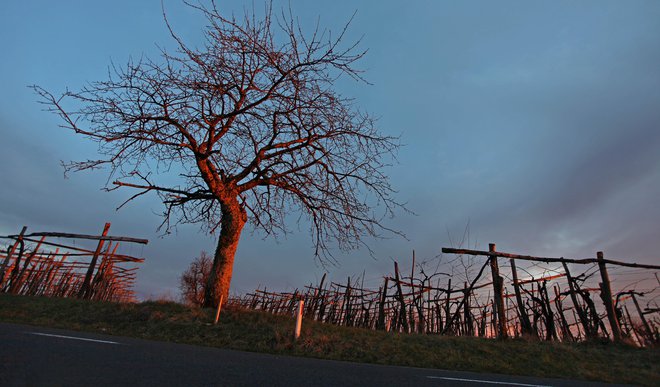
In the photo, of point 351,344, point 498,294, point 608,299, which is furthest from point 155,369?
point 608,299

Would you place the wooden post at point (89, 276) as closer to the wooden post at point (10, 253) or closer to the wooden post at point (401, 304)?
the wooden post at point (10, 253)

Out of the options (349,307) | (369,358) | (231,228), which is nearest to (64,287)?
(231,228)

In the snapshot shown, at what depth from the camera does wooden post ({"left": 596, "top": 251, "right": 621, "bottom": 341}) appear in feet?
34.4

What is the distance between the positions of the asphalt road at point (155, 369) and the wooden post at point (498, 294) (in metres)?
5.58

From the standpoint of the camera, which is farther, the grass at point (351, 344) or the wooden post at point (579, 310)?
the wooden post at point (579, 310)

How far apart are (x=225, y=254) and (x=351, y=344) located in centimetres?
532

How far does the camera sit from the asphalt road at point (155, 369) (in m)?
3.56

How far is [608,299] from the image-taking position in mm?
11023

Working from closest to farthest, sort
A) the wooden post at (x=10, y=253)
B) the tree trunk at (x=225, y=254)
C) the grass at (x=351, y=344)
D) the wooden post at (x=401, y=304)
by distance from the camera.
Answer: the grass at (x=351, y=344)
the tree trunk at (x=225, y=254)
the wooden post at (x=401, y=304)
the wooden post at (x=10, y=253)

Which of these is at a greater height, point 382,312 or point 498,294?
point 498,294

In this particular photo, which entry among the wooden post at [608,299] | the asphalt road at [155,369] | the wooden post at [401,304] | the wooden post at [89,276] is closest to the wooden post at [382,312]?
the wooden post at [401,304]

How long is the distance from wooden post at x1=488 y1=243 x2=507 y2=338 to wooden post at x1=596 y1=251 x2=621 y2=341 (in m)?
3.28

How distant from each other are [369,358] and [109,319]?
7480 millimetres

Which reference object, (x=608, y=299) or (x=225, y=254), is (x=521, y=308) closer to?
(x=608, y=299)
